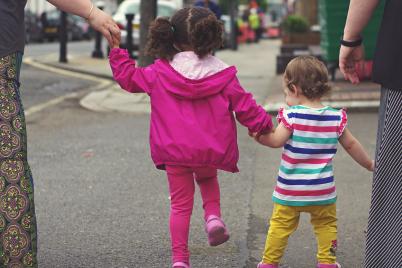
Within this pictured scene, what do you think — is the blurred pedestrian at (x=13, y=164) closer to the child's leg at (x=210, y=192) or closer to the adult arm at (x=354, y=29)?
the child's leg at (x=210, y=192)

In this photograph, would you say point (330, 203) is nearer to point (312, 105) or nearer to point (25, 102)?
point (312, 105)

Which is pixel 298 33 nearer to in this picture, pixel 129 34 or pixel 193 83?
pixel 129 34

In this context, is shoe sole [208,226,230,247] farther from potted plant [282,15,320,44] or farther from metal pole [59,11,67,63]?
potted plant [282,15,320,44]

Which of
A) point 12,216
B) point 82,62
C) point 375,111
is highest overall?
point 12,216

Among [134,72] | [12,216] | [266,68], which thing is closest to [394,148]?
[134,72]

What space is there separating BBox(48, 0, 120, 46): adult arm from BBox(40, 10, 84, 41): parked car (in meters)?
34.9

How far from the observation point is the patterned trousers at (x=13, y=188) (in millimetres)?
3619

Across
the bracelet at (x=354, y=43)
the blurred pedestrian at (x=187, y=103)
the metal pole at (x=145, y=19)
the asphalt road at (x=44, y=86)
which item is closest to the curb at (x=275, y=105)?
the asphalt road at (x=44, y=86)

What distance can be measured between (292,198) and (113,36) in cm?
106

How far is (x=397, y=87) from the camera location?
3.21 m

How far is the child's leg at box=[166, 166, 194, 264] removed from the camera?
3.96 m

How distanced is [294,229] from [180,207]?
524 mm

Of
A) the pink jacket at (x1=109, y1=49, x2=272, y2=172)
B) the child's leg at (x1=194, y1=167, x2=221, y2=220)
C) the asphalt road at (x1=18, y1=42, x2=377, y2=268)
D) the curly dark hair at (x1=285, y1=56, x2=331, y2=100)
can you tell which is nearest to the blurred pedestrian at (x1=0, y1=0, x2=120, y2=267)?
the pink jacket at (x1=109, y1=49, x2=272, y2=172)

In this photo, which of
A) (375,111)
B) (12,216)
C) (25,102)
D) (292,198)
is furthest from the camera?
(25,102)
